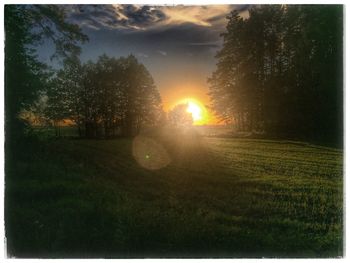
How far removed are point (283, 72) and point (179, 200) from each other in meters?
4.21

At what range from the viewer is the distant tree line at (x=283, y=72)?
1001cm

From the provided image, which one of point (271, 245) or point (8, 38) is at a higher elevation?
point (8, 38)

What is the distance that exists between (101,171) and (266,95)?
469 centimetres

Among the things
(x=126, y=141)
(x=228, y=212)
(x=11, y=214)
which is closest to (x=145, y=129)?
(x=126, y=141)

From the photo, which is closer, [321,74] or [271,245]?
[271,245]

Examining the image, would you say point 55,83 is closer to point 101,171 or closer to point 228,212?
point 101,171

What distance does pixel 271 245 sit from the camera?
29.2 ft

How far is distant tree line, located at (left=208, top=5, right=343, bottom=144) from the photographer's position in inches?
394

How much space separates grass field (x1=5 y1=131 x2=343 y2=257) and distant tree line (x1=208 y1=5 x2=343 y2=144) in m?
0.61

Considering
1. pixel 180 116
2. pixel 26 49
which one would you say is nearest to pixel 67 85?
pixel 26 49

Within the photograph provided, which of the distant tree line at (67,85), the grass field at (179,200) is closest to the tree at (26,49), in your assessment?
the distant tree line at (67,85)

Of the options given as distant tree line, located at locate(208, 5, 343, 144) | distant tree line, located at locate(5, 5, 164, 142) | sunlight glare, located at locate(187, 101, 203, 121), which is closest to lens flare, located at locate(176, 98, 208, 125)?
sunlight glare, located at locate(187, 101, 203, 121)

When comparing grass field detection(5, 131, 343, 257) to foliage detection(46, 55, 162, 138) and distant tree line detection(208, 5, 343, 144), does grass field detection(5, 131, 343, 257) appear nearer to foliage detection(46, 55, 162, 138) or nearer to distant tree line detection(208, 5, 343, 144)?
foliage detection(46, 55, 162, 138)

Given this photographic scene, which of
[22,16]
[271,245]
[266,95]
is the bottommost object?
[271,245]
